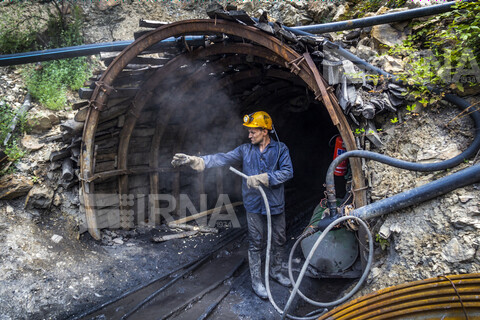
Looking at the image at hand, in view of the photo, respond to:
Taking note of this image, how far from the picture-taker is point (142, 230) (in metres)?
6.41

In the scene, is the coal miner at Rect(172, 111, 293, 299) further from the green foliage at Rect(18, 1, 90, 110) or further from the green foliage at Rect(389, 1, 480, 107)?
the green foliage at Rect(18, 1, 90, 110)

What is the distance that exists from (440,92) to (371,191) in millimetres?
1322

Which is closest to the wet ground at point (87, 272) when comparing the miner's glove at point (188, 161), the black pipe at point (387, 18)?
the miner's glove at point (188, 161)

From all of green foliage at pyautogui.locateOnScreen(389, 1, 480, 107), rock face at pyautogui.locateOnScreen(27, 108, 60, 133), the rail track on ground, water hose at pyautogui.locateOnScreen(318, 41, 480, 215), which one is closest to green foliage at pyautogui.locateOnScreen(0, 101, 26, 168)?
rock face at pyautogui.locateOnScreen(27, 108, 60, 133)

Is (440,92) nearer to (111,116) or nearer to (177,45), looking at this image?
(177,45)

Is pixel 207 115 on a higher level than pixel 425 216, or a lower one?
higher

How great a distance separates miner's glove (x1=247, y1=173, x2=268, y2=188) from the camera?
404 centimetres

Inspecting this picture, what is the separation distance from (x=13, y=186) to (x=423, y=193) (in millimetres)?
5925

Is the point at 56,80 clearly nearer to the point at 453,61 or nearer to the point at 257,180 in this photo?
the point at 257,180

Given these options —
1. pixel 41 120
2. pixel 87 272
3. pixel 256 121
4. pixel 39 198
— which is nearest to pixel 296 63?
pixel 256 121

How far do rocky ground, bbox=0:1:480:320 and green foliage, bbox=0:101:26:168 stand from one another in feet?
0.52

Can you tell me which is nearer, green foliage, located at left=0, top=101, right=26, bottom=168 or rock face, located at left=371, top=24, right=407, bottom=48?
rock face, located at left=371, top=24, right=407, bottom=48

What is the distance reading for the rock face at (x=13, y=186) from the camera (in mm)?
5133

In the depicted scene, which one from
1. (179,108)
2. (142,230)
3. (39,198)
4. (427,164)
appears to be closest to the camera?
(427,164)
